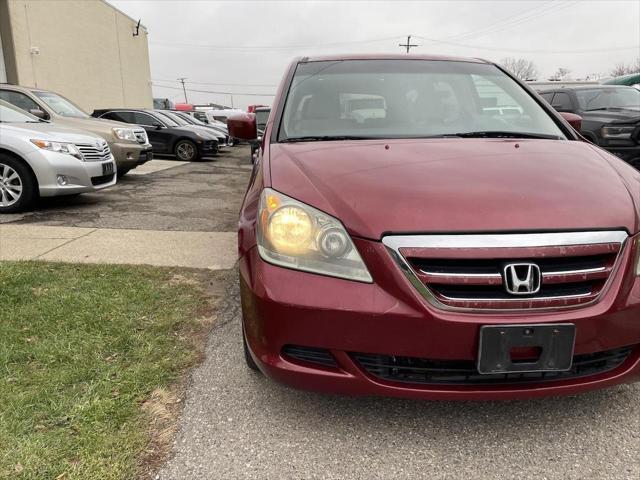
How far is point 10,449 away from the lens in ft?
6.12

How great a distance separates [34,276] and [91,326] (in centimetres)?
110

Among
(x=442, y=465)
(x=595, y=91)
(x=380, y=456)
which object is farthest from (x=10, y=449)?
(x=595, y=91)

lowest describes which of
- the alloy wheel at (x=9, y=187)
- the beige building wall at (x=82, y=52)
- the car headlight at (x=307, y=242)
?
the alloy wheel at (x=9, y=187)

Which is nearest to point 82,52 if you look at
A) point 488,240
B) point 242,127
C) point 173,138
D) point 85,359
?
point 173,138

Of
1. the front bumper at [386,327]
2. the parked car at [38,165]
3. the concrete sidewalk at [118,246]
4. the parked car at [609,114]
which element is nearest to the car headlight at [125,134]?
the parked car at [38,165]

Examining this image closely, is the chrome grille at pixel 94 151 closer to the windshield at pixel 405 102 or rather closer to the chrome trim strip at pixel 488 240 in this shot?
the windshield at pixel 405 102

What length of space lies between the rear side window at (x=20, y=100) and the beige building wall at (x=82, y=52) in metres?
9.59

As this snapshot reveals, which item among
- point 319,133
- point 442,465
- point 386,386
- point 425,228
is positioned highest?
point 319,133

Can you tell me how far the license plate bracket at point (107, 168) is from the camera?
6.64 meters

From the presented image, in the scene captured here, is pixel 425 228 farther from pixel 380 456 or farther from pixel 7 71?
pixel 7 71

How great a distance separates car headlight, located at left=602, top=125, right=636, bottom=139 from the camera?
8.03 m

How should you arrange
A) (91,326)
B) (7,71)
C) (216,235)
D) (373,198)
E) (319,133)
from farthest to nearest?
(7,71) < (216,235) < (91,326) < (319,133) < (373,198)

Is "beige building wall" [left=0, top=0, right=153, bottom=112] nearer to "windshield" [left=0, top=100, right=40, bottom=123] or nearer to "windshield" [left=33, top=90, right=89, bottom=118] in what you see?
"windshield" [left=33, top=90, right=89, bottom=118]

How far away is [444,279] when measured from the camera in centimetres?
175
